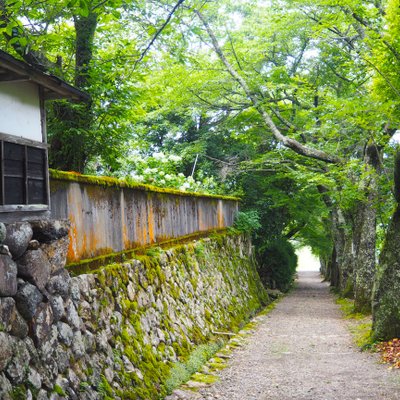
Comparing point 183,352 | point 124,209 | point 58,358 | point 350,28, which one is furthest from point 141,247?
point 350,28

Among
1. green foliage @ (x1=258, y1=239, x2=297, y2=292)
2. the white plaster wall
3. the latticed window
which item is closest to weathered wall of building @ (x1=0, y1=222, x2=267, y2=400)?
the latticed window

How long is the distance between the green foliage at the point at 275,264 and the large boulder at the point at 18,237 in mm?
20488

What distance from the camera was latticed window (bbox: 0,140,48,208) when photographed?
5.02 meters

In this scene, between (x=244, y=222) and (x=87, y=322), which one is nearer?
(x=87, y=322)

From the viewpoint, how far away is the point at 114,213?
313 inches

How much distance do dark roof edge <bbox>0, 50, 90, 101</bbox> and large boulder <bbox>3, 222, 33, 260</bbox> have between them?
1.62 metres

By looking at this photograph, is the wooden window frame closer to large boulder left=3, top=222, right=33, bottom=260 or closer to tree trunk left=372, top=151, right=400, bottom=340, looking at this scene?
large boulder left=3, top=222, right=33, bottom=260

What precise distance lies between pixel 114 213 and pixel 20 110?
9.58 ft

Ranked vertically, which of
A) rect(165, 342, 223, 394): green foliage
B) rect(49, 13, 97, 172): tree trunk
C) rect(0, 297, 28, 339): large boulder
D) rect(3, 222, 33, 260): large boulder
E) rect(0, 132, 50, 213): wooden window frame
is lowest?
rect(165, 342, 223, 394): green foliage

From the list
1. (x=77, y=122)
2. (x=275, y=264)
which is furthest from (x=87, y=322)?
(x=275, y=264)

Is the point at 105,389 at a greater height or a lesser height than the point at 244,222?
lesser

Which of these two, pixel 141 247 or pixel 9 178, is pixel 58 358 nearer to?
pixel 9 178

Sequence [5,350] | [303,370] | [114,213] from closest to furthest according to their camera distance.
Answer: [5,350]
[114,213]
[303,370]

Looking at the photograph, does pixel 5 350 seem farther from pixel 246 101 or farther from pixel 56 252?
pixel 246 101
